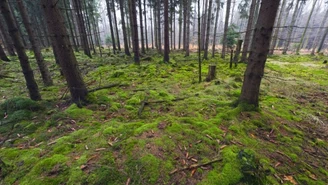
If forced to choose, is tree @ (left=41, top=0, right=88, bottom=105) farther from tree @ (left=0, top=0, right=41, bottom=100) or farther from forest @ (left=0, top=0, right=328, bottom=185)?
tree @ (left=0, top=0, right=41, bottom=100)

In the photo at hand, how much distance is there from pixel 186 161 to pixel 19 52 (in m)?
4.84

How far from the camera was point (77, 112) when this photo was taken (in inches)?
147

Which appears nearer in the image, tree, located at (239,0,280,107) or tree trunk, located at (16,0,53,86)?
tree, located at (239,0,280,107)

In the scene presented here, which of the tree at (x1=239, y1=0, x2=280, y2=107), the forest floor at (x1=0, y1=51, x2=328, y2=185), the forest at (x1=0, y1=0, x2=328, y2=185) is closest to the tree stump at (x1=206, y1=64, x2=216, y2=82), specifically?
the forest at (x1=0, y1=0, x2=328, y2=185)

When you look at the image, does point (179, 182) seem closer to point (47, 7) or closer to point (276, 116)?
point (276, 116)

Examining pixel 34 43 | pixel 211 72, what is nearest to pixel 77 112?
pixel 34 43

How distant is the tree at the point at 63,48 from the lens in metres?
3.47

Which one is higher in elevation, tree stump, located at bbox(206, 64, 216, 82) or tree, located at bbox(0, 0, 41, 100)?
tree, located at bbox(0, 0, 41, 100)

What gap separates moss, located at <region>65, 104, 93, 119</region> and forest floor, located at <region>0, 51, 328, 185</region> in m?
0.02

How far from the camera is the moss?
361cm

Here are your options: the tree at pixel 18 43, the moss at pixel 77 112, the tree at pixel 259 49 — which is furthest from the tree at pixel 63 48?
the tree at pixel 259 49

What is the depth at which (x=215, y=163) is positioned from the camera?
2.31 meters

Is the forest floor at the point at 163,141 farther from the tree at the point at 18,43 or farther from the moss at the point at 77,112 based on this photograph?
the tree at the point at 18,43

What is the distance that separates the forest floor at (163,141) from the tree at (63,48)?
393 millimetres
